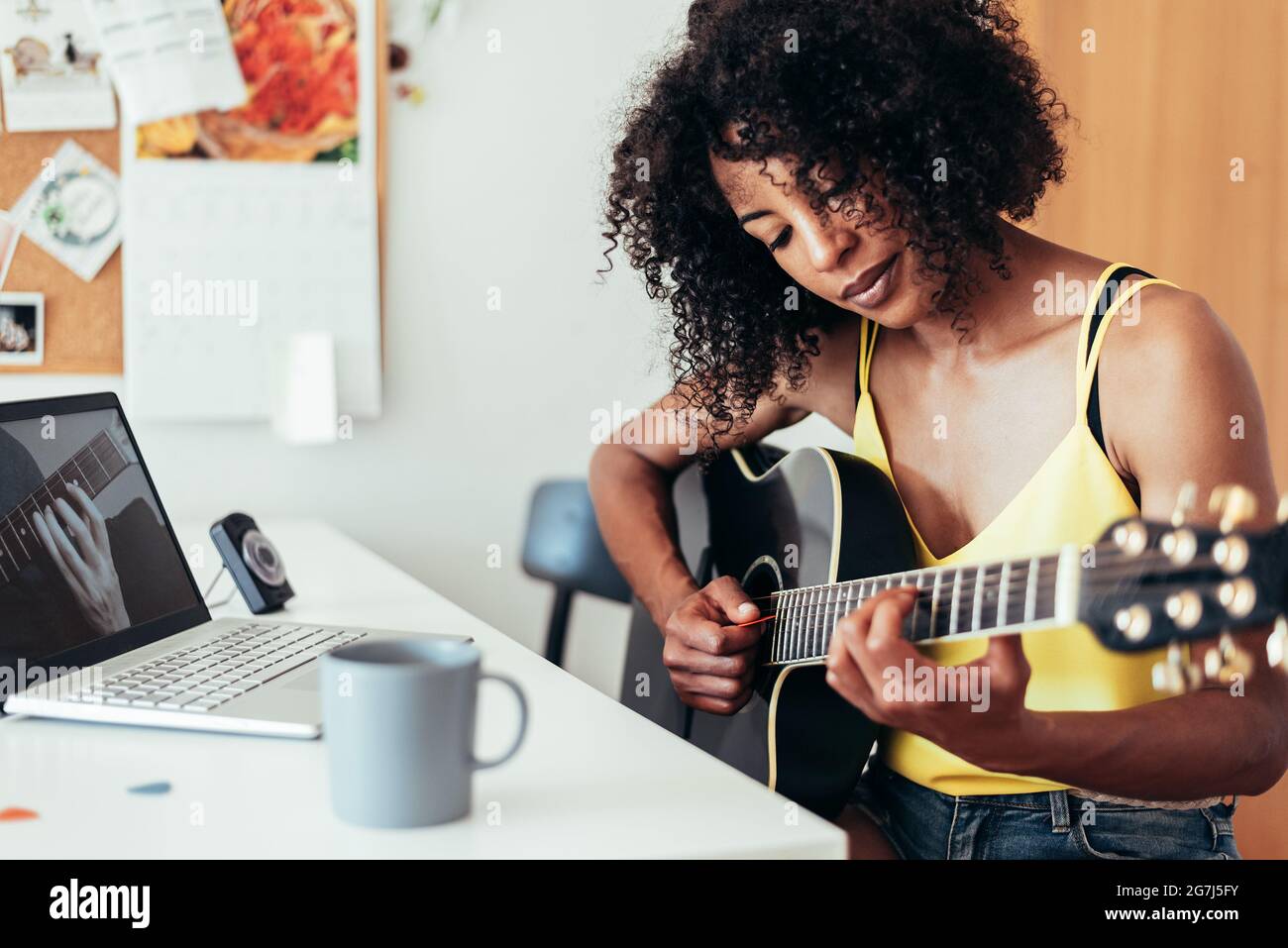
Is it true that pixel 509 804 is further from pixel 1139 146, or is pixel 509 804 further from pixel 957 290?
pixel 1139 146

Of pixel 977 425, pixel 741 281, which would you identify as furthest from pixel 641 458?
pixel 977 425

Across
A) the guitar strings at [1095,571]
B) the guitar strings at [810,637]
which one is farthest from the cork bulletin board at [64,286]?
the guitar strings at [1095,571]

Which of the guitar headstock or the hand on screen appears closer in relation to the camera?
the guitar headstock

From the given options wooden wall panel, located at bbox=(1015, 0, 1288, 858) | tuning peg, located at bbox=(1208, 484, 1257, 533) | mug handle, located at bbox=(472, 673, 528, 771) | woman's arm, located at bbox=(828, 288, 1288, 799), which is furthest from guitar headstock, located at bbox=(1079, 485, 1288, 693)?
wooden wall panel, located at bbox=(1015, 0, 1288, 858)

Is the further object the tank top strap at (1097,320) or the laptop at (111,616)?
the tank top strap at (1097,320)

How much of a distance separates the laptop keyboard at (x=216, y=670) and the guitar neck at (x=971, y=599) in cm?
39

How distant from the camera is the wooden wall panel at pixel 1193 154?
1.70m

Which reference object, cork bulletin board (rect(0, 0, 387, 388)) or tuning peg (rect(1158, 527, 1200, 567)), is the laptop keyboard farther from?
cork bulletin board (rect(0, 0, 387, 388))

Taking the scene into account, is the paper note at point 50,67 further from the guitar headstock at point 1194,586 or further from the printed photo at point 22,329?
the guitar headstock at point 1194,586

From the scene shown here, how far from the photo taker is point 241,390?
5.76ft

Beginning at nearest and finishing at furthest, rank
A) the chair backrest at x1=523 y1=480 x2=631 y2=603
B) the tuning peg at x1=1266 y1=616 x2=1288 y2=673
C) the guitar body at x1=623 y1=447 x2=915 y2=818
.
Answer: the tuning peg at x1=1266 y1=616 x2=1288 y2=673, the guitar body at x1=623 y1=447 x2=915 y2=818, the chair backrest at x1=523 y1=480 x2=631 y2=603

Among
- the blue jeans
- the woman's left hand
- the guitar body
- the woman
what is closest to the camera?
the woman's left hand

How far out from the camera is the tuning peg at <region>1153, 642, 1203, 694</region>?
1.92 ft

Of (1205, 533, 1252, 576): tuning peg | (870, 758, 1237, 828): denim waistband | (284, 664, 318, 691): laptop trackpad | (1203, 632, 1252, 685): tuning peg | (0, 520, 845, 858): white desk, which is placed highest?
(1205, 533, 1252, 576): tuning peg
